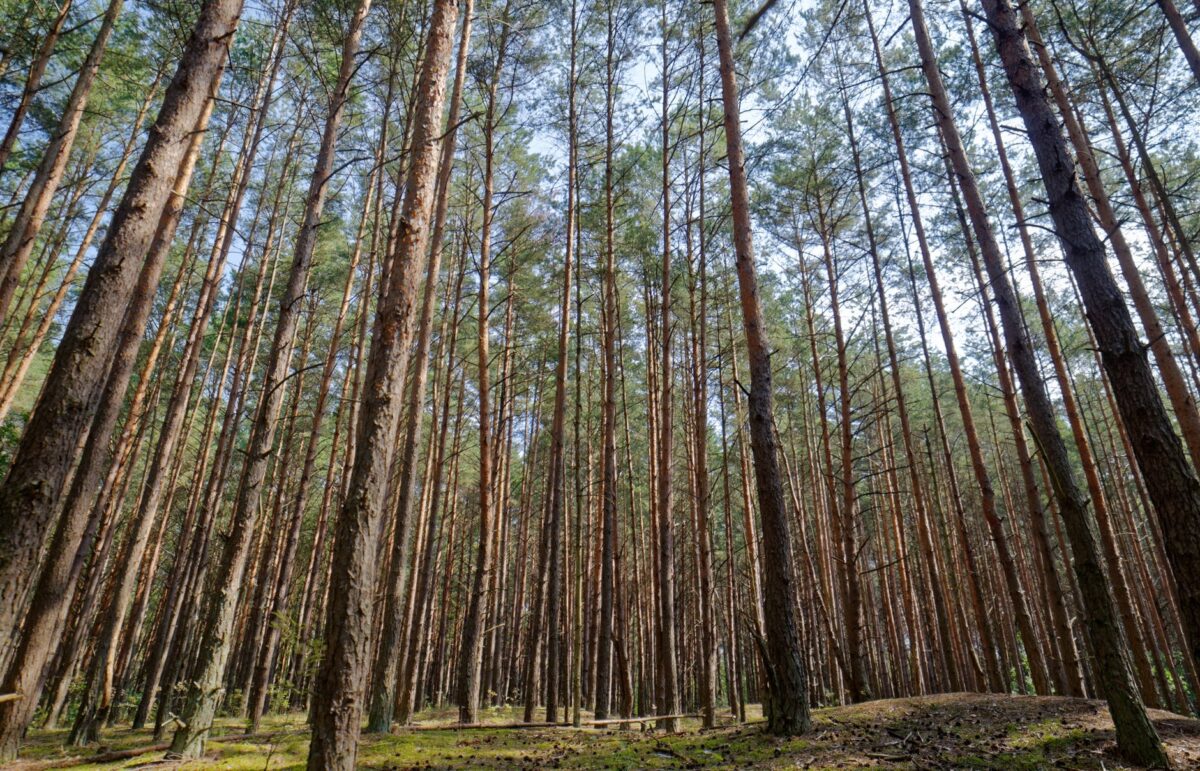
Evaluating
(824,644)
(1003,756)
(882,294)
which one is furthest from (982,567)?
(1003,756)

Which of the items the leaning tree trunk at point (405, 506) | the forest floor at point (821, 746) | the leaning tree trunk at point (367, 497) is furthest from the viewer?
the leaning tree trunk at point (405, 506)

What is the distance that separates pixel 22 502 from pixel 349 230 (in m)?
12.7

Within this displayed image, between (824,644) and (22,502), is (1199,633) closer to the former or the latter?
(22,502)

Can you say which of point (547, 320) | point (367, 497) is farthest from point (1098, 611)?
point (547, 320)

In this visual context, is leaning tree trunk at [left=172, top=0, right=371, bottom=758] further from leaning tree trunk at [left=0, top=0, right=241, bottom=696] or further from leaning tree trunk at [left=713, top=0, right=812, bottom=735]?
leaning tree trunk at [left=713, top=0, right=812, bottom=735]

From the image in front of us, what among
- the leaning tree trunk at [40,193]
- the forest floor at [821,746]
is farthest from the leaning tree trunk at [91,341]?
the leaning tree trunk at [40,193]

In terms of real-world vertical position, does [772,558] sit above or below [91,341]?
below

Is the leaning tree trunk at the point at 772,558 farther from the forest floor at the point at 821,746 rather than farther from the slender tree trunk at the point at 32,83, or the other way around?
the slender tree trunk at the point at 32,83

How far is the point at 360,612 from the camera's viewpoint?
323 centimetres

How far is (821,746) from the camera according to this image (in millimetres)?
4406

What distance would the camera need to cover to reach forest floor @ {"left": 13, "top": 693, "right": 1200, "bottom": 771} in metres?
4.07

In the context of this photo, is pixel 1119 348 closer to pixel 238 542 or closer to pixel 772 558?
pixel 772 558

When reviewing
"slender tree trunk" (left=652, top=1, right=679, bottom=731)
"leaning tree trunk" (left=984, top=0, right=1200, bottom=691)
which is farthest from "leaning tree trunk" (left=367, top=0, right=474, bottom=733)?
"leaning tree trunk" (left=984, top=0, right=1200, bottom=691)

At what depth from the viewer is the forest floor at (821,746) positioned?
4.07 meters
